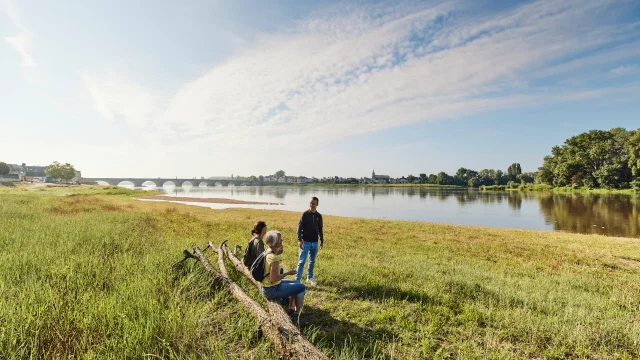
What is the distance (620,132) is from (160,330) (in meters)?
137

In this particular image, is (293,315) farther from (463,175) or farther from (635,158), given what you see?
(463,175)

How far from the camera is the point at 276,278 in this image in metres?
5.06

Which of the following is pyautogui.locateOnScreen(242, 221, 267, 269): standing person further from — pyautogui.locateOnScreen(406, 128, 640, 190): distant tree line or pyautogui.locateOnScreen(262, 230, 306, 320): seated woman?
pyautogui.locateOnScreen(406, 128, 640, 190): distant tree line

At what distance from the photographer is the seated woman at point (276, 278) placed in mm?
5043

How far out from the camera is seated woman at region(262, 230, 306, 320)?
5.04 m

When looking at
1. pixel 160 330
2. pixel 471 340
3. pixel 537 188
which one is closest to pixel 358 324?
pixel 471 340

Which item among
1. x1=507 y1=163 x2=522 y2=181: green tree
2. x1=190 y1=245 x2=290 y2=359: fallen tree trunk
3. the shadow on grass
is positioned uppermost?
x1=507 y1=163 x2=522 y2=181: green tree

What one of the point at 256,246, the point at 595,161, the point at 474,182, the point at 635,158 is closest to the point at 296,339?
the point at 256,246

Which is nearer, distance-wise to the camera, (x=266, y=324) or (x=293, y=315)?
(x=266, y=324)

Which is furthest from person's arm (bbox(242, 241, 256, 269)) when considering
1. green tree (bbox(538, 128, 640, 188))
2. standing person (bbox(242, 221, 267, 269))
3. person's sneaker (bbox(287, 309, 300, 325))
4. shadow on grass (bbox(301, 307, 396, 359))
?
green tree (bbox(538, 128, 640, 188))

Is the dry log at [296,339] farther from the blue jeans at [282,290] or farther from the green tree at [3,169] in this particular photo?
the green tree at [3,169]

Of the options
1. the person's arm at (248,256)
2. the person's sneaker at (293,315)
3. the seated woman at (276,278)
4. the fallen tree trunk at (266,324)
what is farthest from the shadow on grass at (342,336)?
the person's arm at (248,256)

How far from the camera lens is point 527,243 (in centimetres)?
1706

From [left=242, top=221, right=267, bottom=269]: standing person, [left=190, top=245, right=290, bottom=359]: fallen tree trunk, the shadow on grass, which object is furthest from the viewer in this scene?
[left=242, top=221, right=267, bottom=269]: standing person
